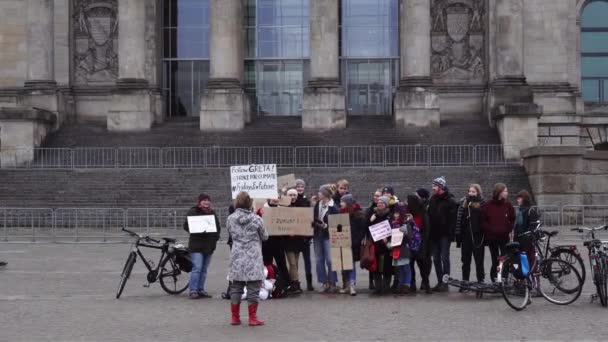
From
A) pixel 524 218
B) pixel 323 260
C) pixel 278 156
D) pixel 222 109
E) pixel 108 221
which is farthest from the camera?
pixel 222 109

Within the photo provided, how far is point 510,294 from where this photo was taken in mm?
16203

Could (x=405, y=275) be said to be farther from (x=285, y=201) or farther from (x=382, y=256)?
(x=285, y=201)

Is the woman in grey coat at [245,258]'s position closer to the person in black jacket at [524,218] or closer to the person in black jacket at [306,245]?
the person in black jacket at [306,245]

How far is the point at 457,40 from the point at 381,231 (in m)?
30.4

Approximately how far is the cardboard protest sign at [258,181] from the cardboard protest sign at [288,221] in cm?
194

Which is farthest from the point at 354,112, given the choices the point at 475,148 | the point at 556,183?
the point at 556,183

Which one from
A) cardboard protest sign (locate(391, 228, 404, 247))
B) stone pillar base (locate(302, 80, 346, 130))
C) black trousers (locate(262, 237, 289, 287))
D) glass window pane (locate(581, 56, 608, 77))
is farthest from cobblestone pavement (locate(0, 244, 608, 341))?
glass window pane (locate(581, 56, 608, 77))

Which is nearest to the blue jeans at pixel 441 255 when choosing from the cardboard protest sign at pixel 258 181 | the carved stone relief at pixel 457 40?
the cardboard protest sign at pixel 258 181

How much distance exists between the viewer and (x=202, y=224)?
1803 centimetres

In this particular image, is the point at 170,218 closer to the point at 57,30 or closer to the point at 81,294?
the point at 81,294

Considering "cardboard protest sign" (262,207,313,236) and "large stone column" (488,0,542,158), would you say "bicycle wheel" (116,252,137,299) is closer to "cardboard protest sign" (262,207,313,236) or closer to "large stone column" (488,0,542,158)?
"cardboard protest sign" (262,207,313,236)

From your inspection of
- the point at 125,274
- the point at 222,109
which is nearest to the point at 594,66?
the point at 222,109

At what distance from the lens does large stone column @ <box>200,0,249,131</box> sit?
144 feet

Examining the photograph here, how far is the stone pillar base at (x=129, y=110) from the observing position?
44406 millimetres
